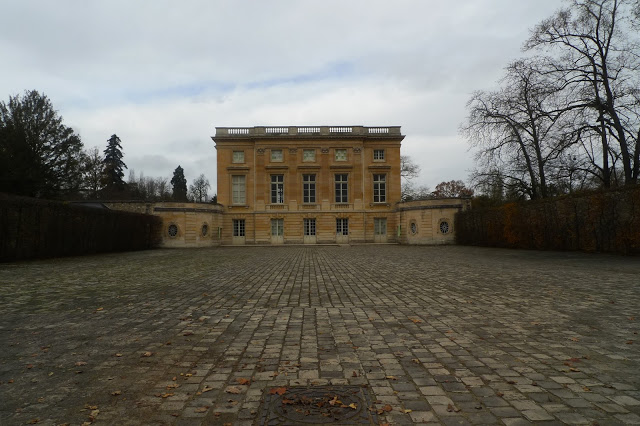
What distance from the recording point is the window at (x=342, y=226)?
3728cm

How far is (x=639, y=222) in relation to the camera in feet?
48.1

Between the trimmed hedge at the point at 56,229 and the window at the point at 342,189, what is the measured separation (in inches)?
741

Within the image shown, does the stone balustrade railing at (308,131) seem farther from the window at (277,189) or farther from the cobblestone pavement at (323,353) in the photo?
the cobblestone pavement at (323,353)

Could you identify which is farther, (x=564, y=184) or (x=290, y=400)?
(x=564, y=184)

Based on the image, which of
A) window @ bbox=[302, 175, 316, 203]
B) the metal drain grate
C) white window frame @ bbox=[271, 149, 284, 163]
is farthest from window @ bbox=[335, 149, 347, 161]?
the metal drain grate

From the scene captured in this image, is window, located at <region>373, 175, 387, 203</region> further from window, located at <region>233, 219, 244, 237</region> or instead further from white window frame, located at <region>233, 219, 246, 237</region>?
window, located at <region>233, 219, 244, 237</region>

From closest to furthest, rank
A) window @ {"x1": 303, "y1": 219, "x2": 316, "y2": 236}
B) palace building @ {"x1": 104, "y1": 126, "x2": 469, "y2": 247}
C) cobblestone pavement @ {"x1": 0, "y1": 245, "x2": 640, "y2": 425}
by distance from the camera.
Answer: cobblestone pavement @ {"x1": 0, "y1": 245, "x2": 640, "y2": 425}
palace building @ {"x1": 104, "y1": 126, "x2": 469, "y2": 247}
window @ {"x1": 303, "y1": 219, "x2": 316, "y2": 236}

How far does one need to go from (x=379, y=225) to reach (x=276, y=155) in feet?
39.5

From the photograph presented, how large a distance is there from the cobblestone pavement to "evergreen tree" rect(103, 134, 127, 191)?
53107mm

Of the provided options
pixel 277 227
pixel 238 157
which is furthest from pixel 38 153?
pixel 277 227

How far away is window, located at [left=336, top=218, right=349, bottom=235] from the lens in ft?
122

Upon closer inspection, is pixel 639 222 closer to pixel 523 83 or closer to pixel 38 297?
pixel 523 83

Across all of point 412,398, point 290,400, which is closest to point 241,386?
point 290,400

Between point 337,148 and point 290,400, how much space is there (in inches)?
1429
